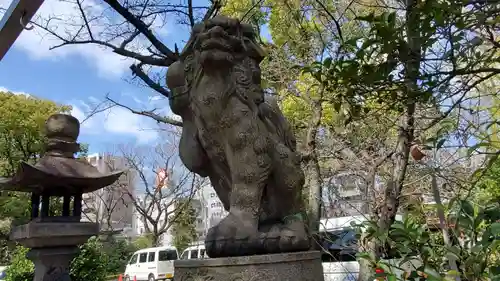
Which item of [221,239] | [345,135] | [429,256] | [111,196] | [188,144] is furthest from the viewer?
[111,196]

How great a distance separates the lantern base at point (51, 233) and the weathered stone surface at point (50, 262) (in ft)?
0.26

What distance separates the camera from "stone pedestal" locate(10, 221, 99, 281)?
4934 mm

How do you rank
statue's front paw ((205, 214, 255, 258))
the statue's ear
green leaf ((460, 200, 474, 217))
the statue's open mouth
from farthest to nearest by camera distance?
the statue's ear, the statue's open mouth, statue's front paw ((205, 214, 255, 258)), green leaf ((460, 200, 474, 217))

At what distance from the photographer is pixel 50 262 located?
5.09 metres

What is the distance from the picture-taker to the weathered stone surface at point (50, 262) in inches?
199

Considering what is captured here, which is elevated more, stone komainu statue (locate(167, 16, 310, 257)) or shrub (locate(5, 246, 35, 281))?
stone komainu statue (locate(167, 16, 310, 257))

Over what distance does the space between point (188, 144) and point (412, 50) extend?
1476 millimetres

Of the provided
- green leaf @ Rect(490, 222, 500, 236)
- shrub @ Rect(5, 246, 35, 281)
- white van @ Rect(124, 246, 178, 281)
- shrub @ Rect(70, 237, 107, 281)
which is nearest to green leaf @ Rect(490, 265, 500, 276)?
green leaf @ Rect(490, 222, 500, 236)

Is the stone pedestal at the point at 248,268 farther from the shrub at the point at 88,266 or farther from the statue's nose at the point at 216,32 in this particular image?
the shrub at the point at 88,266

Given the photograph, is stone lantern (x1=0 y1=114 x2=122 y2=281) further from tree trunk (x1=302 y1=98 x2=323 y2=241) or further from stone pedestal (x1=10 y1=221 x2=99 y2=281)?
tree trunk (x1=302 y1=98 x2=323 y2=241)

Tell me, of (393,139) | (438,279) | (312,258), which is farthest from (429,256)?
(393,139)

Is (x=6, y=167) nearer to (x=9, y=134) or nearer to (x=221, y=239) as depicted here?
(x=9, y=134)

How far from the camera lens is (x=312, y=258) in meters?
2.41

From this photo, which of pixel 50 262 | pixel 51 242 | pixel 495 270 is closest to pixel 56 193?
pixel 51 242
